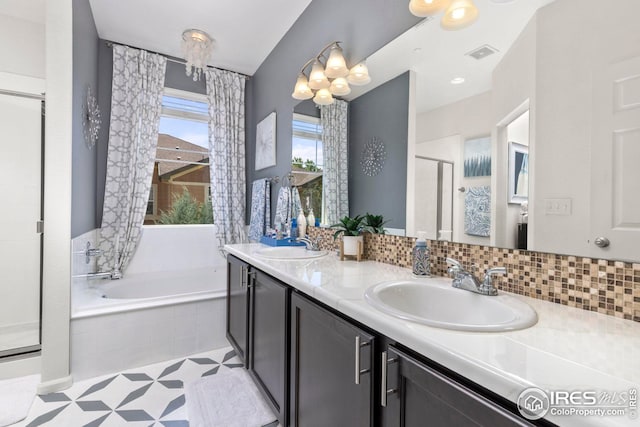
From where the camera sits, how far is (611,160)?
30.6 inches

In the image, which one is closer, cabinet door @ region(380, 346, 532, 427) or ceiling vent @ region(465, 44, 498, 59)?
cabinet door @ region(380, 346, 532, 427)

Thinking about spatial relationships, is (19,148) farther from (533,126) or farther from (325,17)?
(533,126)

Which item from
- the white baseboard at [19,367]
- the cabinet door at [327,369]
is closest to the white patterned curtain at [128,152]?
the white baseboard at [19,367]

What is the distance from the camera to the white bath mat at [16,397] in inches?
62.8

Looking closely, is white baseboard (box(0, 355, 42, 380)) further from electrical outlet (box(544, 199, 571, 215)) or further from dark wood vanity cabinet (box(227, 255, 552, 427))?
electrical outlet (box(544, 199, 571, 215))

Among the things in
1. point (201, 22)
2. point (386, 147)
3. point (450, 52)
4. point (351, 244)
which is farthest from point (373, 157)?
point (201, 22)

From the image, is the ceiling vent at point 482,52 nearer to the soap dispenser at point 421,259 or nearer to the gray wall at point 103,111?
the soap dispenser at point 421,259

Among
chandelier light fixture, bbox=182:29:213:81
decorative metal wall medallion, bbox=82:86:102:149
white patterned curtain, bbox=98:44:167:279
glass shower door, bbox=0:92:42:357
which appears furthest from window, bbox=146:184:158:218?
chandelier light fixture, bbox=182:29:213:81

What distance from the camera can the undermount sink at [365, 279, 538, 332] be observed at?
2.64 feet

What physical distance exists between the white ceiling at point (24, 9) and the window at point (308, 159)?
197 centimetres

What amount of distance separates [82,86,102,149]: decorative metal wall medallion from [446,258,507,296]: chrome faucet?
8.77 ft

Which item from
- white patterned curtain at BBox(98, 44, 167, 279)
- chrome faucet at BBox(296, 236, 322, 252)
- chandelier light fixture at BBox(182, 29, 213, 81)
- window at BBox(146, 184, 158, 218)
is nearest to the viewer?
chrome faucet at BBox(296, 236, 322, 252)

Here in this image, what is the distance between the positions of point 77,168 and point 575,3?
→ 9.00ft

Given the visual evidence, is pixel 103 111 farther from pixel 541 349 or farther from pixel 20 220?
pixel 541 349
